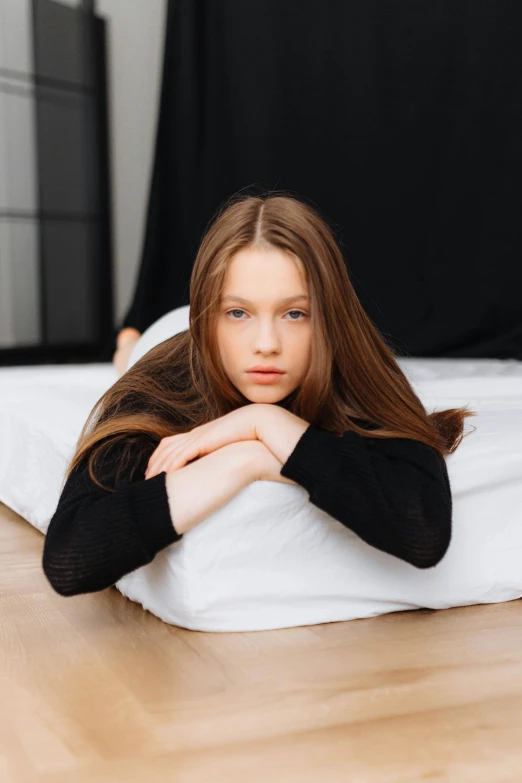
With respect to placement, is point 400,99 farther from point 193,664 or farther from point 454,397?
point 193,664

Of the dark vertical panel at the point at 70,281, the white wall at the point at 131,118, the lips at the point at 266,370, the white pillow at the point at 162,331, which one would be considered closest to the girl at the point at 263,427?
the lips at the point at 266,370

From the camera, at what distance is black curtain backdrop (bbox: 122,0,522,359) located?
3.07 m

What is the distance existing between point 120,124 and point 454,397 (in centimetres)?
293

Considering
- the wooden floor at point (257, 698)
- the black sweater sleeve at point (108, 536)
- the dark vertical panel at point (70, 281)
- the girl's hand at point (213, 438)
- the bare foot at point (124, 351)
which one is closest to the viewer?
the wooden floor at point (257, 698)

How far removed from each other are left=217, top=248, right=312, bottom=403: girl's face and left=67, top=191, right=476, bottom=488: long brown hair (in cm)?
1

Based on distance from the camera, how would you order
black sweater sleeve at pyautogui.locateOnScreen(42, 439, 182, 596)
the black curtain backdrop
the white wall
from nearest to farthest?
black sweater sleeve at pyautogui.locateOnScreen(42, 439, 182, 596), the black curtain backdrop, the white wall

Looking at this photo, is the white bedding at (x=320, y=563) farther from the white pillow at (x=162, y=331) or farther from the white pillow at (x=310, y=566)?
the white pillow at (x=162, y=331)

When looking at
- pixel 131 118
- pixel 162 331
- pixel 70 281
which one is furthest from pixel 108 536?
pixel 131 118

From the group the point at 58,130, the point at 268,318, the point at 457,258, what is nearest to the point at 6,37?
the point at 58,130

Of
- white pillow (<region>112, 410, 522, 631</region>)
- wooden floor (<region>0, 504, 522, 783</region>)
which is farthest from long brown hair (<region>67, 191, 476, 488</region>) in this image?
wooden floor (<region>0, 504, 522, 783</region>)

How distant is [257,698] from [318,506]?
24 cm

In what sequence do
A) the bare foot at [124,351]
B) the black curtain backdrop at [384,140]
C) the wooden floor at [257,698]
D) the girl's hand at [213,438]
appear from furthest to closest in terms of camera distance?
the black curtain backdrop at [384,140]
the bare foot at [124,351]
the girl's hand at [213,438]
the wooden floor at [257,698]

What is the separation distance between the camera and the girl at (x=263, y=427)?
108 centimetres

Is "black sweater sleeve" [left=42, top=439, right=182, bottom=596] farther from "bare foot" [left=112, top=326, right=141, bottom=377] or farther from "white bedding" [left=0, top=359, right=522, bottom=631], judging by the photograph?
"bare foot" [left=112, top=326, right=141, bottom=377]
